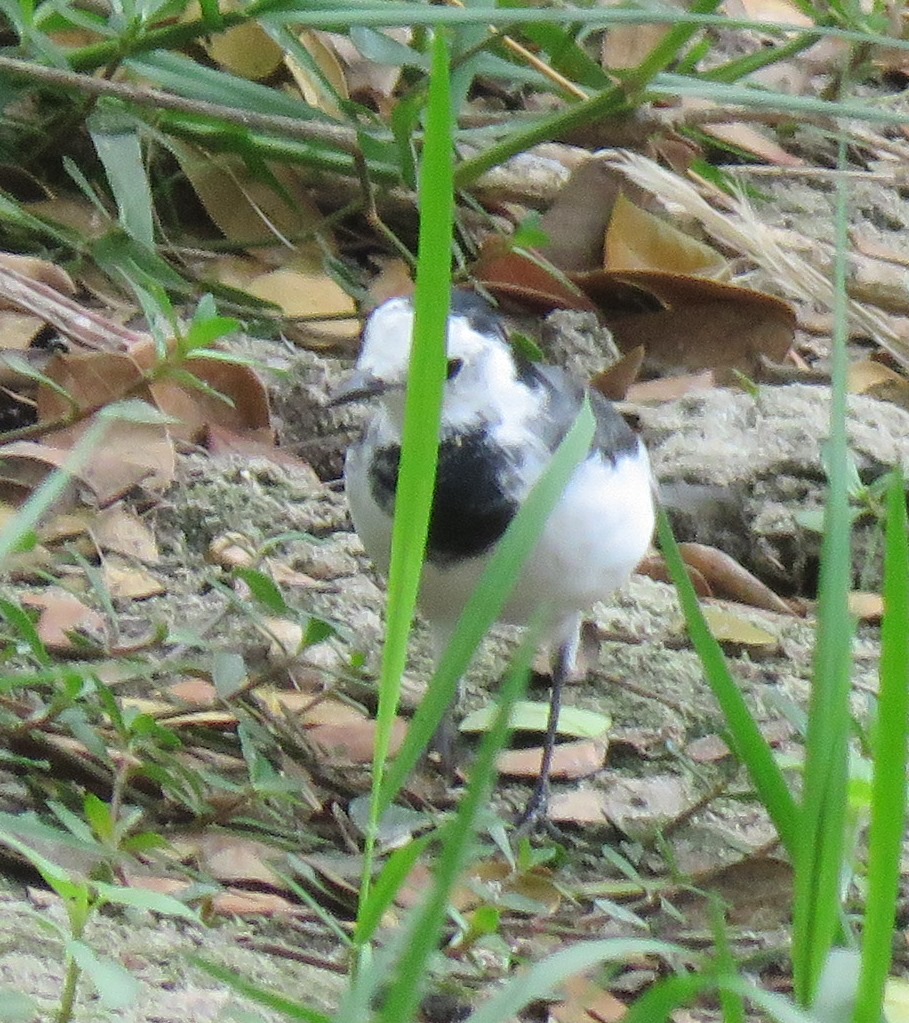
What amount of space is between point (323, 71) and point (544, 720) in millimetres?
1400

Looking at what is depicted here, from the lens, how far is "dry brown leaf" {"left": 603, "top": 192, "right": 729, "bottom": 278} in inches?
134

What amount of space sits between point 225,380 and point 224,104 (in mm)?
455

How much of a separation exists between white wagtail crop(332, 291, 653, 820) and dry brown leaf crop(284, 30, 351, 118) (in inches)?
40.4

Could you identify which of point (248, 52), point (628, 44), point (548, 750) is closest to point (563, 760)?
point (548, 750)

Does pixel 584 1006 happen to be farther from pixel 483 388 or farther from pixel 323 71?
pixel 323 71

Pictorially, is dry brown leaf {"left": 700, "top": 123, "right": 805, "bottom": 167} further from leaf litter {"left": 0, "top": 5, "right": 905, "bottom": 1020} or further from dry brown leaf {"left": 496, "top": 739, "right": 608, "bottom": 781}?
dry brown leaf {"left": 496, "top": 739, "right": 608, "bottom": 781}

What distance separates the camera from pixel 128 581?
8.16 ft

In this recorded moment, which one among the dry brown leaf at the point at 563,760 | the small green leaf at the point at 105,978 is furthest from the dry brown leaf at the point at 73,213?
the small green leaf at the point at 105,978

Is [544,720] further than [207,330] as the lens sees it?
Yes

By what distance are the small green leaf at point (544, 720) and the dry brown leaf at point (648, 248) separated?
1163 millimetres

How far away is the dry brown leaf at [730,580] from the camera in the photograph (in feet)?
9.32

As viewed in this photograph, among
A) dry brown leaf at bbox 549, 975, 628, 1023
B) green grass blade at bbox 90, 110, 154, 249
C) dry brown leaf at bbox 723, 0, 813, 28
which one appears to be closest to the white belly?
dry brown leaf at bbox 549, 975, 628, 1023

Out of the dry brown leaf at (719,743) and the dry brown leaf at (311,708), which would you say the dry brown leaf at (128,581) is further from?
the dry brown leaf at (719,743)

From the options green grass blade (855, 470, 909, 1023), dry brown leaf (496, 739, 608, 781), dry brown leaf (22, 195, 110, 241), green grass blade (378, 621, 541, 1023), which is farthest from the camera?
dry brown leaf (22, 195, 110, 241)
